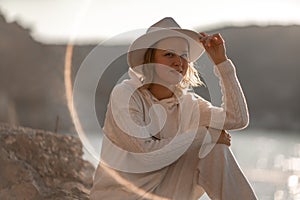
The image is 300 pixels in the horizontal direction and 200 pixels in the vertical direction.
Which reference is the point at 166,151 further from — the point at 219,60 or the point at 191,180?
the point at 219,60

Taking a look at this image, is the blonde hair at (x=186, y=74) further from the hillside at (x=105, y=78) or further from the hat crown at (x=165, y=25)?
the hillside at (x=105, y=78)

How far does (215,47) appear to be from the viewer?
2.30m

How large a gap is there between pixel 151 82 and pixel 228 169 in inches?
12.5

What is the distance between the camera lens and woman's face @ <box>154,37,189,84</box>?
7.70 feet

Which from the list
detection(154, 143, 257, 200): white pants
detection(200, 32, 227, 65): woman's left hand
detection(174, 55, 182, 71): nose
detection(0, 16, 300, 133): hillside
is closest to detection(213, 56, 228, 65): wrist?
detection(200, 32, 227, 65): woman's left hand

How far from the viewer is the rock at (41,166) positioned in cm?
290

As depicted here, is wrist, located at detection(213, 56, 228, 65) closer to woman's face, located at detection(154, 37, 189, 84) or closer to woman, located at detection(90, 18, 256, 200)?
woman, located at detection(90, 18, 256, 200)

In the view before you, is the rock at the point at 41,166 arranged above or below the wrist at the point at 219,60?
below

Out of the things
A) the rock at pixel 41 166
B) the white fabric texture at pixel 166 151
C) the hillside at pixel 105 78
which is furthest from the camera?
the hillside at pixel 105 78

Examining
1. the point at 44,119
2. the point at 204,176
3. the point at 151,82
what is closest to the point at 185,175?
the point at 204,176

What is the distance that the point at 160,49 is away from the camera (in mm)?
2350

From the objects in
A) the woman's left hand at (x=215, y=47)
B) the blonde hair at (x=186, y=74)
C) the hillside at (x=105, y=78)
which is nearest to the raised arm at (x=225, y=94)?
the woman's left hand at (x=215, y=47)

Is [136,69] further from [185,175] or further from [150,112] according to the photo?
[185,175]

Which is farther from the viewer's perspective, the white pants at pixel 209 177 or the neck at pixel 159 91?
the neck at pixel 159 91
